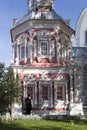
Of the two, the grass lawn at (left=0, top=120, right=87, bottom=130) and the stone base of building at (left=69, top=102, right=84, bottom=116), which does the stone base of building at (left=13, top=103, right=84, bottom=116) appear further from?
the grass lawn at (left=0, top=120, right=87, bottom=130)

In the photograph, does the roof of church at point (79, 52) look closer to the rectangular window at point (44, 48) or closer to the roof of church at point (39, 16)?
the roof of church at point (39, 16)

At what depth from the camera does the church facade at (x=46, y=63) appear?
136 ft

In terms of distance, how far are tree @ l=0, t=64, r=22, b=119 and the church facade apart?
10.5m

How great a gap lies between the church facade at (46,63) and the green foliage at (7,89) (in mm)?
10513

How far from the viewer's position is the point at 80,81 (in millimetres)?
45000

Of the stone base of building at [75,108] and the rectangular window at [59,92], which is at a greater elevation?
the rectangular window at [59,92]

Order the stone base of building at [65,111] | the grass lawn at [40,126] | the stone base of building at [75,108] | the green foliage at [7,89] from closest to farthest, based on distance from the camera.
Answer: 1. the grass lawn at [40,126]
2. the green foliage at [7,89]
3. the stone base of building at [75,108]
4. the stone base of building at [65,111]

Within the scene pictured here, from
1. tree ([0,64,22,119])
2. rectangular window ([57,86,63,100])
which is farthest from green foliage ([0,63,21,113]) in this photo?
rectangular window ([57,86,63,100])

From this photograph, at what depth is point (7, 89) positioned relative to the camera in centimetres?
2959

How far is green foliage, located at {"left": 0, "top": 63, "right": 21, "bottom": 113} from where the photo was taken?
96.8ft

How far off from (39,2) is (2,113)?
17.8m

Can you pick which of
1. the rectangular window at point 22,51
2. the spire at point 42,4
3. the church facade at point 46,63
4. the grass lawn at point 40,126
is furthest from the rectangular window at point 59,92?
the grass lawn at point 40,126

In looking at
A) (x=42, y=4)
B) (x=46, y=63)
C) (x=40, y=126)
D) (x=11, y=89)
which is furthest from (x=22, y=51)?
(x=40, y=126)

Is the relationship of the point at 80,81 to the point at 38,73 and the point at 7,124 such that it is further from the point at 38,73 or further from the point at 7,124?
the point at 7,124
